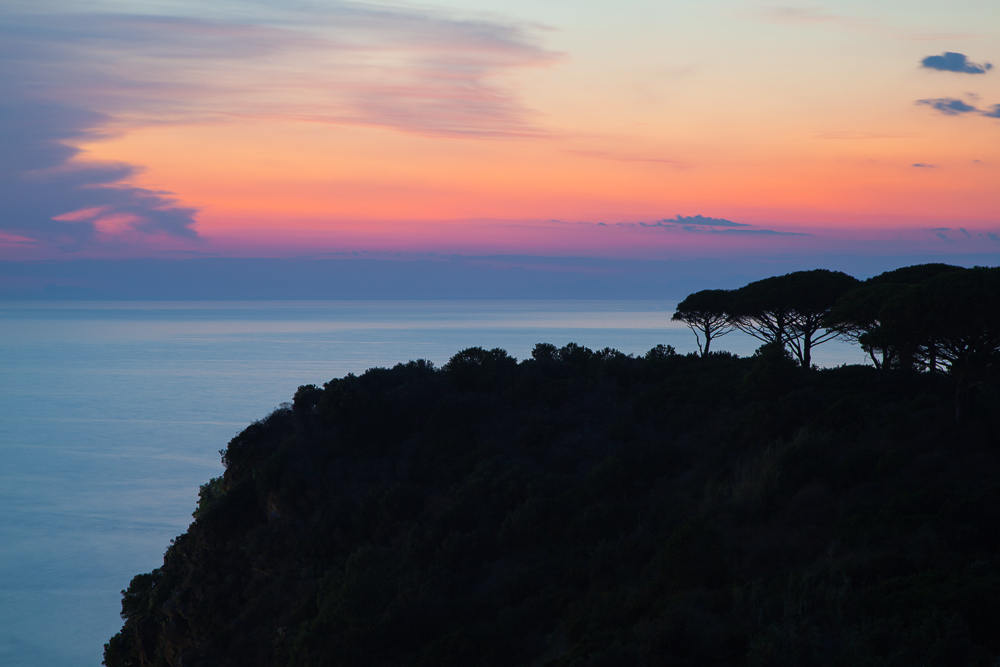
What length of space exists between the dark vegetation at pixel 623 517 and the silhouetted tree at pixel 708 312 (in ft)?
10.5

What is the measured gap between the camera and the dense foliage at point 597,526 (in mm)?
12828

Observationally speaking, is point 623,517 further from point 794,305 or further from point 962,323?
point 794,305

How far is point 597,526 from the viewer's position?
2125cm

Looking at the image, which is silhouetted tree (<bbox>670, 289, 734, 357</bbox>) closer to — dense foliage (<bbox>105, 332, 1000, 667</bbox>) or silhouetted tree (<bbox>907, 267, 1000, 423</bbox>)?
dense foliage (<bbox>105, 332, 1000, 667</bbox>)

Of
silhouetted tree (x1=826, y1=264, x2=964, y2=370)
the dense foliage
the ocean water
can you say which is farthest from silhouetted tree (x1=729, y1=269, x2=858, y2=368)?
Result: the ocean water

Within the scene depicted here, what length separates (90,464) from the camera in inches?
3014

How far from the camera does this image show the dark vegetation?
42.5ft

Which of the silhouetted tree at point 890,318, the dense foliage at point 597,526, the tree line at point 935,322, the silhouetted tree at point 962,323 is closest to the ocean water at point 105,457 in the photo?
the dense foliage at point 597,526

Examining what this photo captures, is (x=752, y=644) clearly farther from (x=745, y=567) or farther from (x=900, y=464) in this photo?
(x=900, y=464)

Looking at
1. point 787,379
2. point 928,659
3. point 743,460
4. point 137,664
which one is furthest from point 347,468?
point 928,659

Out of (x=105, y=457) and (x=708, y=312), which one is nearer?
(x=708, y=312)

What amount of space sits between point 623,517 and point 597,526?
0.89 meters

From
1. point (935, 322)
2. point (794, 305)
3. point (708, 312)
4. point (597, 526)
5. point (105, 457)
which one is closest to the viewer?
point (935, 322)

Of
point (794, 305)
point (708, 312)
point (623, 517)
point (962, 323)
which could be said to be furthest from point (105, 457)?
point (962, 323)
